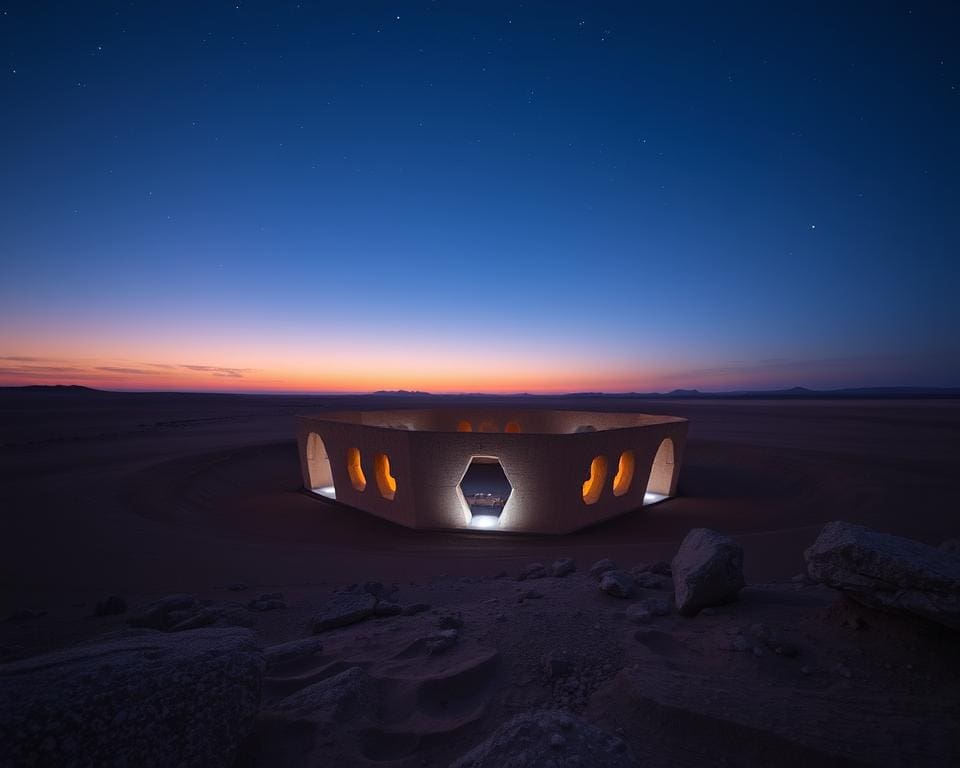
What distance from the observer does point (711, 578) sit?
3836mm

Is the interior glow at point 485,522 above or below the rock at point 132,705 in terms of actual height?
below

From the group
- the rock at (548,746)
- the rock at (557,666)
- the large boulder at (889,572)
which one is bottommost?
the rock at (557,666)

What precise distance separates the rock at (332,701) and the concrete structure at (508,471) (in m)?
7.96

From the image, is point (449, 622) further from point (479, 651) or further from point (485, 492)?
point (485, 492)

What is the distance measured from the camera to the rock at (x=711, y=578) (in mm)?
3836

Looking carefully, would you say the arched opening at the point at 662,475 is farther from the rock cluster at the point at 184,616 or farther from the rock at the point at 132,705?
the rock at the point at 132,705

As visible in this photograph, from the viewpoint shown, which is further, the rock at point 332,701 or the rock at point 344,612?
the rock at point 344,612

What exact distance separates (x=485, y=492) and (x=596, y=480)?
5.89 metres

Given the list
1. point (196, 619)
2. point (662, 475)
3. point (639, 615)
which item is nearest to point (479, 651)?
point (639, 615)

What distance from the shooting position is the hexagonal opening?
12328 mm

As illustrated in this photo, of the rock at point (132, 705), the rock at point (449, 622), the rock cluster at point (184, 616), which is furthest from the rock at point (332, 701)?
the rock cluster at point (184, 616)

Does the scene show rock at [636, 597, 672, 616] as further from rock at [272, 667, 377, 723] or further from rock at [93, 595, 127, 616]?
rock at [93, 595, 127, 616]

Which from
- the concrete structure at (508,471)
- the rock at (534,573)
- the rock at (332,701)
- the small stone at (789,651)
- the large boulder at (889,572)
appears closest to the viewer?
the large boulder at (889,572)

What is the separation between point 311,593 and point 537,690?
4551 millimetres
